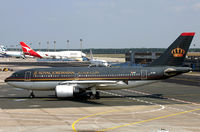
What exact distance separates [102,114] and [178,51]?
52.0 feet

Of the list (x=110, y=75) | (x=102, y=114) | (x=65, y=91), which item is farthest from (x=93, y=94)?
(x=102, y=114)

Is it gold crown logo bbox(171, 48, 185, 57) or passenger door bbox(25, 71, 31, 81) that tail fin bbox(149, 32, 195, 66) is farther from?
passenger door bbox(25, 71, 31, 81)

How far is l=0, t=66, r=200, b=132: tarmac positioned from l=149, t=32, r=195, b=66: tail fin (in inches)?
204

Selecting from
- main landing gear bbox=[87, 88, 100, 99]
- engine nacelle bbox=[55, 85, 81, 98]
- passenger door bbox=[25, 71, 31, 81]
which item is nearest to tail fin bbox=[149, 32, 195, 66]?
main landing gear bbox=[87, 88, 100, 99]

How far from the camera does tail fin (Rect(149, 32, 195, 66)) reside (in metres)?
39.2

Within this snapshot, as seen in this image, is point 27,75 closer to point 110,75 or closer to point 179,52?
point 110,75

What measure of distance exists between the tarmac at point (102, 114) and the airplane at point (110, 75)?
205 centimetres

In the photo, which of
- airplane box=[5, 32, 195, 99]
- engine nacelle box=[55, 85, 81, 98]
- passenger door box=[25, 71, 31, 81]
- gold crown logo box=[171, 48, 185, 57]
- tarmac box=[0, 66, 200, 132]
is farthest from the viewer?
passenger door box=[25, 71, 31, 81]

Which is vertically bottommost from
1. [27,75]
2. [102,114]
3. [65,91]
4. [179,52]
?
[102,114]

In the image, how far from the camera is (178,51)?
39500 mm

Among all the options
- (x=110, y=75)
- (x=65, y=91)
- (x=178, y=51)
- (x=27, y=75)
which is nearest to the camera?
(x=65, y=91)

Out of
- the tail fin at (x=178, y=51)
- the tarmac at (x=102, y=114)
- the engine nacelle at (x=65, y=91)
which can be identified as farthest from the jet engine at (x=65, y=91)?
the tail fin at (x=178, y=51)

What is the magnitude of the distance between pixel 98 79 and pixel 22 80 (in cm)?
1055

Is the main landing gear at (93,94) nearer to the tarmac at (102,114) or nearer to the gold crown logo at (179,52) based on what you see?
the tarmac at (102,114)
